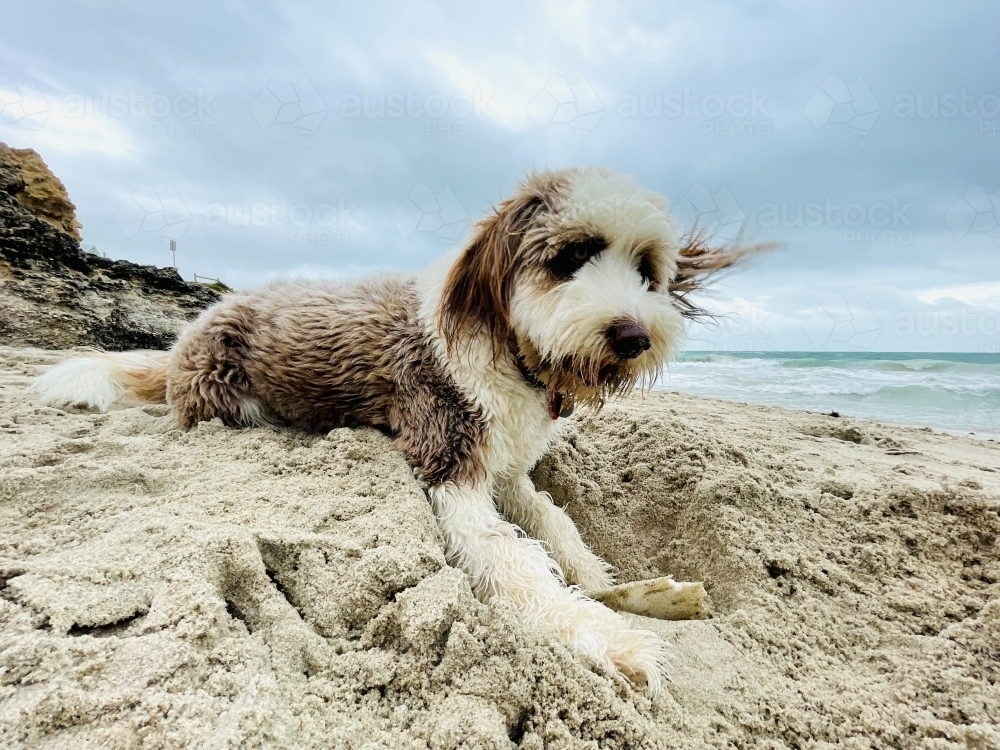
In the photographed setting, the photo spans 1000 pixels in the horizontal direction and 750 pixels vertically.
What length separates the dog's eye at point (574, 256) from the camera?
7.36 feet

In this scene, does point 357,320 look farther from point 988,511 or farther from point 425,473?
point 988,511

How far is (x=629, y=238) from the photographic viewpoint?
224 centimetres

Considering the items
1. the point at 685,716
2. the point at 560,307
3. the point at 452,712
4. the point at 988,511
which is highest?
the point at 560,307

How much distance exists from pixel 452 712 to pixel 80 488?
1788 millimetres

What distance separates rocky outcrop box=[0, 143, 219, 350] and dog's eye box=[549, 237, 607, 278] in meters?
6.66

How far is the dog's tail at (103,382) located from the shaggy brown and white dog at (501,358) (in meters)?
0.62

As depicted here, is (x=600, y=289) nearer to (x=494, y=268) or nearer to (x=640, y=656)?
(x=494, y=268)

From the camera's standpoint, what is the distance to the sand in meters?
1.11

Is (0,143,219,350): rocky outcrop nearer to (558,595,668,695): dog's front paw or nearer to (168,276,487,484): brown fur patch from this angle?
(168,276,487,484): brown fur patch

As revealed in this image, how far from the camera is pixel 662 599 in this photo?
204 centimetres

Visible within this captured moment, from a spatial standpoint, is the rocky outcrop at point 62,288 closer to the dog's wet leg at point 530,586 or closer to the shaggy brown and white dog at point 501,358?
the shaggy brown and white dog at point 501,358

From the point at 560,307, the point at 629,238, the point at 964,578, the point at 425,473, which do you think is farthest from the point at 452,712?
the point at 964,578

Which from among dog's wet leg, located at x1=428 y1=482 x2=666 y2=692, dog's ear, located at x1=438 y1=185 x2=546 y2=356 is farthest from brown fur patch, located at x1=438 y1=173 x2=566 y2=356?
dog's wet leg, located at x1=428 y1=482 x2=666 y2=692

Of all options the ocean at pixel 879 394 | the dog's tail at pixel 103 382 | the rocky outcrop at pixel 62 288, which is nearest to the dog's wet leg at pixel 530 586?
the dog's tail at pixel 103 382
